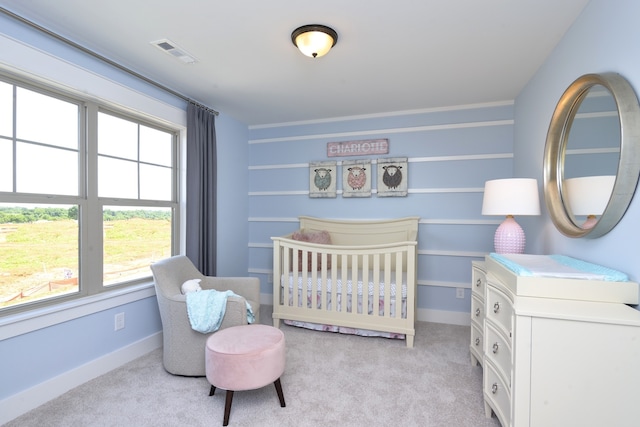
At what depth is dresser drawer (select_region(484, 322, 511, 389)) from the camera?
4.56 ft

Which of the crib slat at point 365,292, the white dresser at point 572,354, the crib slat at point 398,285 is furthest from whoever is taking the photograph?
the crib slat at point 365,292

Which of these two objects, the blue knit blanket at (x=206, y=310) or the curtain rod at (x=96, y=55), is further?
the blue knit blanket at (x=206, y=310)

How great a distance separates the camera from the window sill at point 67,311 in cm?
171

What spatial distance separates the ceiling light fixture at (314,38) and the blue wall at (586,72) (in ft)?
4.46

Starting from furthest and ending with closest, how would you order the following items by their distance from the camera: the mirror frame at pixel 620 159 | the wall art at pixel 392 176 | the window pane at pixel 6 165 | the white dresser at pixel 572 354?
the wall art at pixel 392 176
the window pane at pixel 6 165
the mirror frame at pixel 620 159
the white dresser at pixel 572 354

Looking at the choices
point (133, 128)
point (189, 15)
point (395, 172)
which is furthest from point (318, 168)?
point (189, 15)

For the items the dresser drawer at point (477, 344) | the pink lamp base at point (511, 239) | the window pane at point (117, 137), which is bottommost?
the dresser drawer at point (477, 344)

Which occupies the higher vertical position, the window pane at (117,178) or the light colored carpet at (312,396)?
the window pane at (117,178)

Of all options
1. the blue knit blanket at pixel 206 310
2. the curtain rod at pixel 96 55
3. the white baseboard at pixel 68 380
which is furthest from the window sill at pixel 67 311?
the curtain rod at pixel 96 55

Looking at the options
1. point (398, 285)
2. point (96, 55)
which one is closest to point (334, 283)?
point (398, 285)

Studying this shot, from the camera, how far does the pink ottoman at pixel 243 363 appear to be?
1647 millimetres

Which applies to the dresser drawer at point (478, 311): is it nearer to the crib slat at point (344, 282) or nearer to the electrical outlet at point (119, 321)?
the crib slat at point (344, 282)

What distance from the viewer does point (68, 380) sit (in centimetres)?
194

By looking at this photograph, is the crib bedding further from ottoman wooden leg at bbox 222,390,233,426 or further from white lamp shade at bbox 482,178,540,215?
ottoman wooden leg at bbox 222,390,233,426
